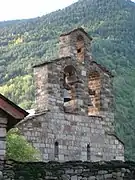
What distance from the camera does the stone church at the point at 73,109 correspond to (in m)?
20.8

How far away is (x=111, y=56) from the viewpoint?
1949 inches

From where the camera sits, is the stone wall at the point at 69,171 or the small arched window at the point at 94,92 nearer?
the stone wall at the point at 69,171

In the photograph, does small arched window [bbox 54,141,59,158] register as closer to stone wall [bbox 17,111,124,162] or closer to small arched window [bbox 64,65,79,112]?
stone wall [bbox 17,111,124,162]

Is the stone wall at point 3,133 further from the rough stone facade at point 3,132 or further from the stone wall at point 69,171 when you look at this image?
the stone wall at point 69,171

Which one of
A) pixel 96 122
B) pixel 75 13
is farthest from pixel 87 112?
pixel 75 13

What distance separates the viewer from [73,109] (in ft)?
71.4

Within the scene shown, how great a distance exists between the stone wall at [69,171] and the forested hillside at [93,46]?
2063cm

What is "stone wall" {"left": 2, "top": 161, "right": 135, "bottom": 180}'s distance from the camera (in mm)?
12406

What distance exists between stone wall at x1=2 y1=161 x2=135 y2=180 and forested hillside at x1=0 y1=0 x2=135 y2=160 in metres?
20.6

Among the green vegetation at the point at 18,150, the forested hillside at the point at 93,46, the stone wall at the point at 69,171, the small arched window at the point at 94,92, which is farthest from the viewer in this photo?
the forested hillside at the point at 93,46

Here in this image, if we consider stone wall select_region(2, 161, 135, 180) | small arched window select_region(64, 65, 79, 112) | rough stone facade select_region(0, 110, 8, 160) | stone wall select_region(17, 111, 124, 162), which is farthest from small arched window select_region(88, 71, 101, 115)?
stone wall select_region(2, 161, 135, 180)

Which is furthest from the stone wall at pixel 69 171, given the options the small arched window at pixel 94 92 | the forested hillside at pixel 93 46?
the forested hillside at pixel 93 46

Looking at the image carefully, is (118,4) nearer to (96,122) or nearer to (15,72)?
(15,72)

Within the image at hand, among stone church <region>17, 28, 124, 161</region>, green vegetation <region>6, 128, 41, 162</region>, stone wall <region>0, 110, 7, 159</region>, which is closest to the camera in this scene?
stone wall <region>0, 110, 7, 159</region>
